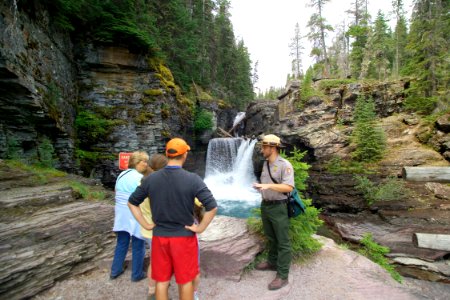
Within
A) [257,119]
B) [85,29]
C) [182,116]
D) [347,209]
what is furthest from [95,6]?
[257,119]

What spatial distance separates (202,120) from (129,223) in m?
20.2

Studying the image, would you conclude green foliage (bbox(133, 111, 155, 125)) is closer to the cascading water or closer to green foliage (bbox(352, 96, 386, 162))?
the cascading water

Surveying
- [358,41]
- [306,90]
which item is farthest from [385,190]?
[358,41]

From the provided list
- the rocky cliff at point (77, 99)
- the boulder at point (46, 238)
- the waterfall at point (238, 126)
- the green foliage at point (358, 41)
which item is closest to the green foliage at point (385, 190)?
the boulder at point (46, 238)

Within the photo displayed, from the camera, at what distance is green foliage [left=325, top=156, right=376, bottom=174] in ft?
46.3

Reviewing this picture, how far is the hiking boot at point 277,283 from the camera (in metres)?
3.61

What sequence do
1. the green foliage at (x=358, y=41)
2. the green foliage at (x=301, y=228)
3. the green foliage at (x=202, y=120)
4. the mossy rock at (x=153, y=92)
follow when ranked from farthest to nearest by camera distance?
1. the green foliage at (x=358, y=41)
2. the green foliage at (x=202, y=120)
3. the mossy rock at (x=153, y=92)
4. the green foliage at (x=301, y=228)

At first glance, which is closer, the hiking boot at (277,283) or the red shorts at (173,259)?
the red shorts at (173,259)

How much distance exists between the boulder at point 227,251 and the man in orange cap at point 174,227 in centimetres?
159

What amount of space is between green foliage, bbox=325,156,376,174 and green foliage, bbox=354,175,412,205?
1496 millimetres

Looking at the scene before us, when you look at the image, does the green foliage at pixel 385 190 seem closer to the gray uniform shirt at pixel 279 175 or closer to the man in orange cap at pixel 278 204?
the man in orange cap at pixel 278 204

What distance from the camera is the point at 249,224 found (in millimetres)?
4883

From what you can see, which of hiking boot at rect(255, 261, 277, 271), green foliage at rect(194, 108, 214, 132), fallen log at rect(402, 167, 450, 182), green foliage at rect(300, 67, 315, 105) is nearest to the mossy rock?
green foliage at rect(194, 108, 214, 132)

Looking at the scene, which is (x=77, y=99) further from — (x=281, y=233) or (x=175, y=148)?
(x=281, y=233)
